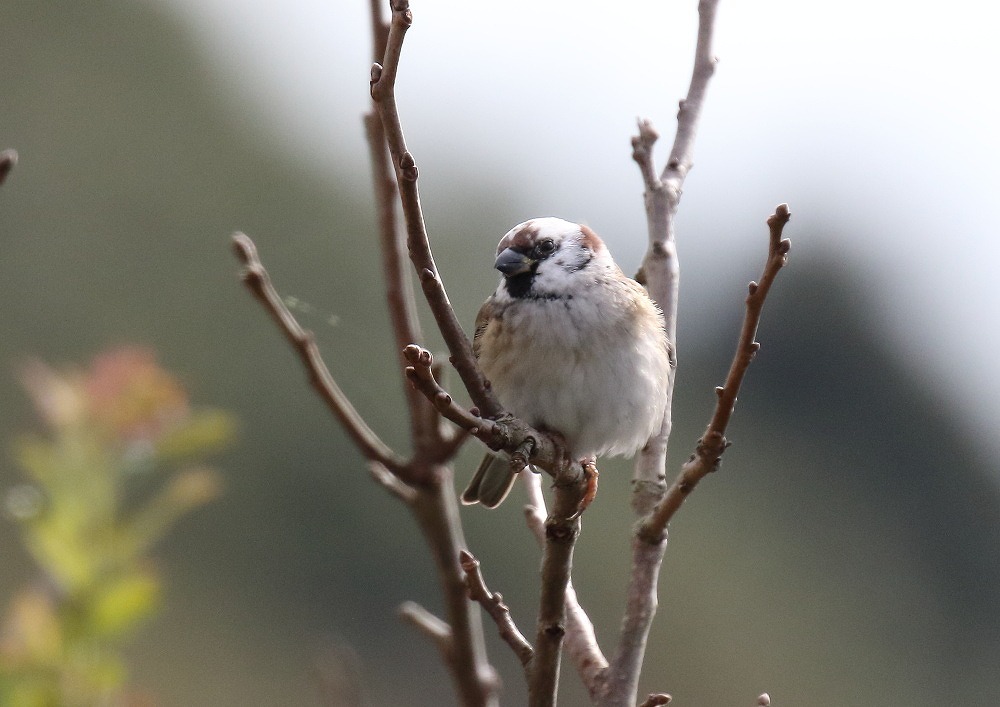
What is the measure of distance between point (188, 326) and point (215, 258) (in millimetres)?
741

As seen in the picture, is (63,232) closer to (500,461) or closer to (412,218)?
(500,461)

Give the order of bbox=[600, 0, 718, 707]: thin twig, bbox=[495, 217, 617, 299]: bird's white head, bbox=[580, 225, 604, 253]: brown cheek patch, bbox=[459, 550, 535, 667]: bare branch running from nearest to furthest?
bbox=[459, 550, 535, 667]: bare branch < bbox=[600, 0, 718, 707]: thin twig < bbox=[495, 217, 617, 299]: bird's white head < bbox=[580, 225, 604, 253]: brown cheek patch

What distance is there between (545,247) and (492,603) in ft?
4.32

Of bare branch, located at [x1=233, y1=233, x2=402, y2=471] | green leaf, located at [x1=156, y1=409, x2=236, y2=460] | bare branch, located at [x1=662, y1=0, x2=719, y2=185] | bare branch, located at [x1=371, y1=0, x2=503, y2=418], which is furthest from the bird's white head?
green leaf, located at [x1=156, y1=409, x2=236, y2=460]

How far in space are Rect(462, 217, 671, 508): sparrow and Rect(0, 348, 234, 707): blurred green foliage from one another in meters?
1.49

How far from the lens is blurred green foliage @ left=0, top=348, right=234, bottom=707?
34.3 inches

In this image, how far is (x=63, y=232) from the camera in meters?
9.26

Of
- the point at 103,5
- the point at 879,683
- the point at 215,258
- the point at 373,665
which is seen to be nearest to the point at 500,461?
the point at 373,665

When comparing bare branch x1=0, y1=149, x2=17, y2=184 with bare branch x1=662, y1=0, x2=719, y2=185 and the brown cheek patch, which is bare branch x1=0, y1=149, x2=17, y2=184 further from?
the brown cheek patch

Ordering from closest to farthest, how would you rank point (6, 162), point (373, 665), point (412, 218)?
point (6, 162) → point (412, 218) → point (373, 665)

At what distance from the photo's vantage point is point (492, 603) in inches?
62.4

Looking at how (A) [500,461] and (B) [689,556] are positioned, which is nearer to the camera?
(A) [500,461]

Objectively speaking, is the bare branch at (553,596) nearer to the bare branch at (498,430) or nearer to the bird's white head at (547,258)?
the bare branch at (498,430)

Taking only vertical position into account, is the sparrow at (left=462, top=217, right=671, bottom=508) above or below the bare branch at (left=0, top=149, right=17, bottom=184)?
below
